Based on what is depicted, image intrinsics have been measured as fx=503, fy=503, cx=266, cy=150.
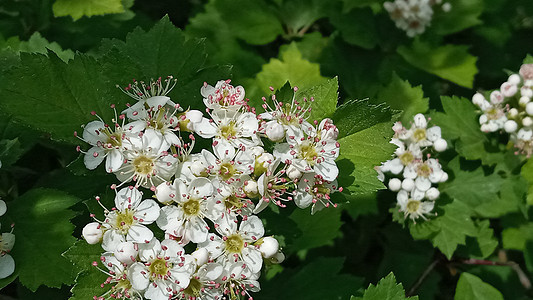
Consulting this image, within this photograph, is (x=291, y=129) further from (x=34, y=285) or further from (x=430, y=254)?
(x=430, y=254)

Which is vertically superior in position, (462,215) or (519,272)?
(462,215)

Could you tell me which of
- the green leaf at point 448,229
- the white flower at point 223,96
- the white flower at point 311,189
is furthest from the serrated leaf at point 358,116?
the green leaf at point 448,229

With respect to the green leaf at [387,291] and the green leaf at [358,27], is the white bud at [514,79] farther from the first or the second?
the green leaf at [387,291]

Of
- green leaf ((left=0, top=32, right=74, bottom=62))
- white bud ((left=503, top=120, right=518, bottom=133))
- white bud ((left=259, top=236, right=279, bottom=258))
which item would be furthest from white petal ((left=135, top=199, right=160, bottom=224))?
white bud ((left=503, top=120, right=518, bottom=133))

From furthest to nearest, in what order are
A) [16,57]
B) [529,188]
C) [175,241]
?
[529,188]
[16,57]
[175,241]

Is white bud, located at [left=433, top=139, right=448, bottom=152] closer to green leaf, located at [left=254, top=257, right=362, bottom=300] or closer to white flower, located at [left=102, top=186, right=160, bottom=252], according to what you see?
green leaf, located at [left=254, top=257, right=362, bottom=300]

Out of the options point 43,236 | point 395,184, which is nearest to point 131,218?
point 43,236

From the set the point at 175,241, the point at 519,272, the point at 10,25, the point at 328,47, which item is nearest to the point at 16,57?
the point at 10,25
